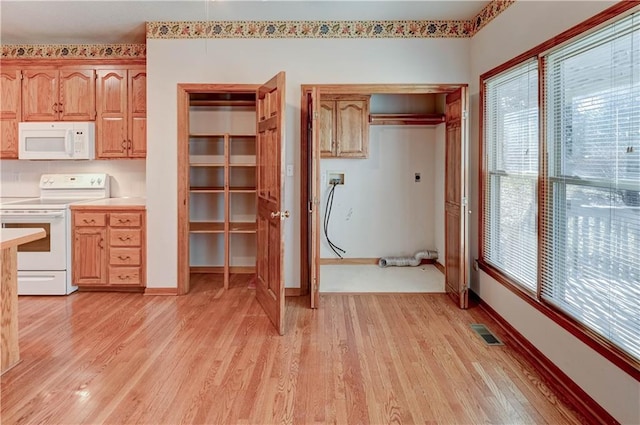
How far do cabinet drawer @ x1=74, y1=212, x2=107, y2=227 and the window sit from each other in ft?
12.5

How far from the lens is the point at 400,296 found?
4180mm

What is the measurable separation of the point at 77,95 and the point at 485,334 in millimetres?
4701

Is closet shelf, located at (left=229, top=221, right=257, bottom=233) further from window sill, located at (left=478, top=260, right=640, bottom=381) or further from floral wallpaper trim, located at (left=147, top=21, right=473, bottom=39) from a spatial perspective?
window sill, located at (left=478, top=260, right=640, bottom=381)

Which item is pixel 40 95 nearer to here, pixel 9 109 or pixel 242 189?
pixel 9 109

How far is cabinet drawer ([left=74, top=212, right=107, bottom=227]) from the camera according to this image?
13.7 ft

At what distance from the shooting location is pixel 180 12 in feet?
12.5

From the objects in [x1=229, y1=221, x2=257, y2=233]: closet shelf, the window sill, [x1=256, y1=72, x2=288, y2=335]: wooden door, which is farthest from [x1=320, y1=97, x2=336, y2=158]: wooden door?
the window sill

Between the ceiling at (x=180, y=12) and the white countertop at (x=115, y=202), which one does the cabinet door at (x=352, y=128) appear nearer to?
the ceiling at (x=180, y=12)

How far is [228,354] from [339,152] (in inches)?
124

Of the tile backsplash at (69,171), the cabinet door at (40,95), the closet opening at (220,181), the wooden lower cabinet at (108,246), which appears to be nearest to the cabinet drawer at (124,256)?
the wooden lower cabinet at (108,246)

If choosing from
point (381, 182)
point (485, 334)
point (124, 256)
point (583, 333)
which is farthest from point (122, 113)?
point (583, 333)

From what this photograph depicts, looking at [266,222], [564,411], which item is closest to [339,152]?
[266,222]

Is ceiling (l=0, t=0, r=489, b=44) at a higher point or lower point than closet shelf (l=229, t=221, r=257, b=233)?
higher

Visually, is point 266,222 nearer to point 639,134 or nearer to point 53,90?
point 639,134
